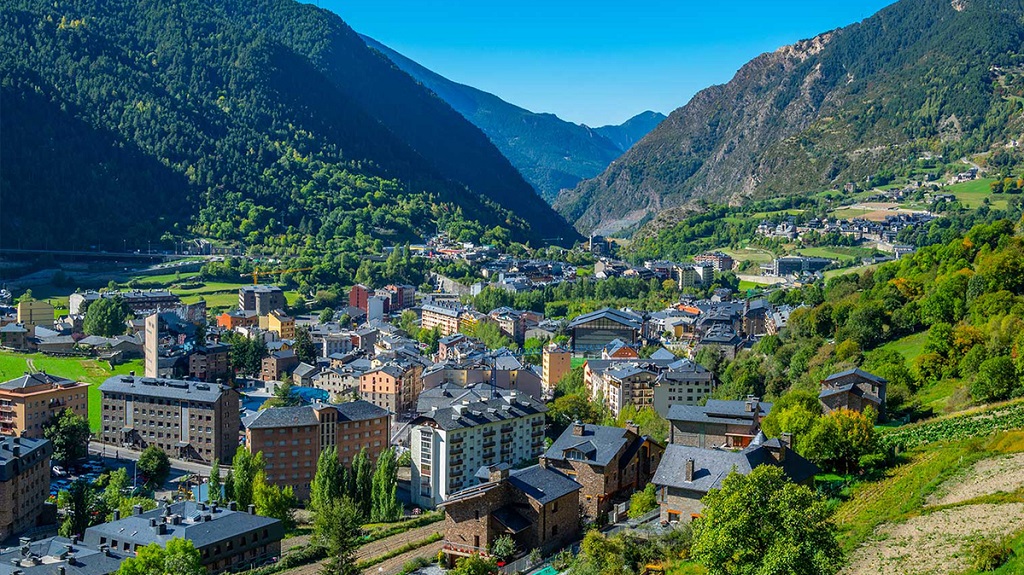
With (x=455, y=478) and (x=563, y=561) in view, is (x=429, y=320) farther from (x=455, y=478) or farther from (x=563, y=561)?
(x=563, y=561)

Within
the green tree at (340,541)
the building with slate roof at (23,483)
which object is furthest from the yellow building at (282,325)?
the green tree at (340,541)

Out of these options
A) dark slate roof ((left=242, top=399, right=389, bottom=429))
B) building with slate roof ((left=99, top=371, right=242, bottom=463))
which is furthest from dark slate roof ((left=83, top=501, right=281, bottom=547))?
building with slate roof ((left=99, top=371, right=242, bottom=463))

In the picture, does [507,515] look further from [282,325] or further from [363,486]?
[282,325]

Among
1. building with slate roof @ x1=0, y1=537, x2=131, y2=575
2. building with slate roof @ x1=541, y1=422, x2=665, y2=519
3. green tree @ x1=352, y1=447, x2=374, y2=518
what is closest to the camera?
building with slate roof @ x1=0, y1=537, x2=131, y2=575

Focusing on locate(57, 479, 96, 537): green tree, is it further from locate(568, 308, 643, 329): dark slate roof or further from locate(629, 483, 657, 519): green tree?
locate(568, 308, 643, 329): dark slate roof

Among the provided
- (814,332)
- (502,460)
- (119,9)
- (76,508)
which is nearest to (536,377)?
(814,332)
